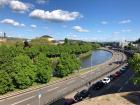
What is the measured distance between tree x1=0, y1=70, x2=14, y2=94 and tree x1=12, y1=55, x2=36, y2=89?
216 centimetres

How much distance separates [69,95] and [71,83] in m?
15.9

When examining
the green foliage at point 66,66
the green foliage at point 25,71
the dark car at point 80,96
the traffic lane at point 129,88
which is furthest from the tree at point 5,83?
the traffic lane at point 129,88

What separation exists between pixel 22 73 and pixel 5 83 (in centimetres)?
570

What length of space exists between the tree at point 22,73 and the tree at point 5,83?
2.16 m

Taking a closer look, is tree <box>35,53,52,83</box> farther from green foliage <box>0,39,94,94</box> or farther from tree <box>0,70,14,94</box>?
tree <box>0,70,14,94</box>

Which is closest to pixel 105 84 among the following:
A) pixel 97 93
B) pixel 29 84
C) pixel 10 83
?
pixel 97 93

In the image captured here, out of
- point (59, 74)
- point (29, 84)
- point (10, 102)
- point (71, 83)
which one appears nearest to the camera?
point (10, 102)

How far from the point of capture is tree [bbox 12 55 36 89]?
179 ft

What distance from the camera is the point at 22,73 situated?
183 feet

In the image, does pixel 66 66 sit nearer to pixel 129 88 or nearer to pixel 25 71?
pixel 25 71

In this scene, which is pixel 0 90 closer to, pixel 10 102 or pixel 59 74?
pixel 10 102

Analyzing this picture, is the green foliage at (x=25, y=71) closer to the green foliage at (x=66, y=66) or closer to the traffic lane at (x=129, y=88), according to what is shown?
the green foliage at (x=66, y=66)

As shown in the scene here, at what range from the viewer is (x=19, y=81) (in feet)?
179

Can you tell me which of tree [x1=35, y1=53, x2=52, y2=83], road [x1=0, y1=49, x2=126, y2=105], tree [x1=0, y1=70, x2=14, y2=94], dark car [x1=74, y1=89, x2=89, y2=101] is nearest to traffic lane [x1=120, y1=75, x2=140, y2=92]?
road [x1=0, y1=49, x2=126, y2=105]
